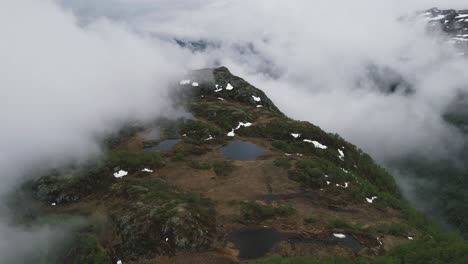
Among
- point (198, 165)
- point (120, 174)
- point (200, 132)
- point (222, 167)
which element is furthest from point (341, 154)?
point (120, 174)

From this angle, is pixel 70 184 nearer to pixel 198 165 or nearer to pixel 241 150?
pixel 198 165

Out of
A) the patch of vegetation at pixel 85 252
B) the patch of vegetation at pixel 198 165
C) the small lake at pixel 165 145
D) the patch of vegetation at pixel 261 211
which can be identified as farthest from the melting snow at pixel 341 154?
the patch of vegetation at pixel 85 252

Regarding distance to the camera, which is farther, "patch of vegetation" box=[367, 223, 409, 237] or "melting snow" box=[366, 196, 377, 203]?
"melting snow" box=[366, 196, 377, 203]

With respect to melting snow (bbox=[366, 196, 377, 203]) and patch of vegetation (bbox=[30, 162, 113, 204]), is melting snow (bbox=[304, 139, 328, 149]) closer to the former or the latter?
melting snow (bbox=[366, 196, 377, 203])

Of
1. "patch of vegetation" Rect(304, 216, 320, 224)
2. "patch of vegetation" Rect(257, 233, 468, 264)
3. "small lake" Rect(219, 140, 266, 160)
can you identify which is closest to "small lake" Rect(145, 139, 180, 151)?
"small lake" Rect(219, 140, 266, 160)

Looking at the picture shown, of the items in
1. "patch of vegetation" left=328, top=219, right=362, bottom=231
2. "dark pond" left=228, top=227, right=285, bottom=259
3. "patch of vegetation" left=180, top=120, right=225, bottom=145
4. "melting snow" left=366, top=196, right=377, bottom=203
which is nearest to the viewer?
"dark pond" left=228, top=227, right=285, bottom=259

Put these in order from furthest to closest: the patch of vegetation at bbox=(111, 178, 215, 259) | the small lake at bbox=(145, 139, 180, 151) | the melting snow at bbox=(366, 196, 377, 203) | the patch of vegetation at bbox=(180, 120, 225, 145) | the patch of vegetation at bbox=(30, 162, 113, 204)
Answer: the patch of vegetation at bbox=(180, 120, 225, 145), the small lake at bbox=(145, 139, 180, 151), the melting snow at bbox=(366, 196, 377, 203), the patch of vegetation at bbox=(30, 162, 113, 204), the patch of vegetation at bbox=(111, 178, 215, 259)

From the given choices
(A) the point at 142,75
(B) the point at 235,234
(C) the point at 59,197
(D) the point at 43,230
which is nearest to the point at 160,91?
(A) the point at 142,75

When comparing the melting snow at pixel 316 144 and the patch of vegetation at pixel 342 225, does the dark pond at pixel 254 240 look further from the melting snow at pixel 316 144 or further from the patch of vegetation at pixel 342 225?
the melting snow at pixel 316 144
